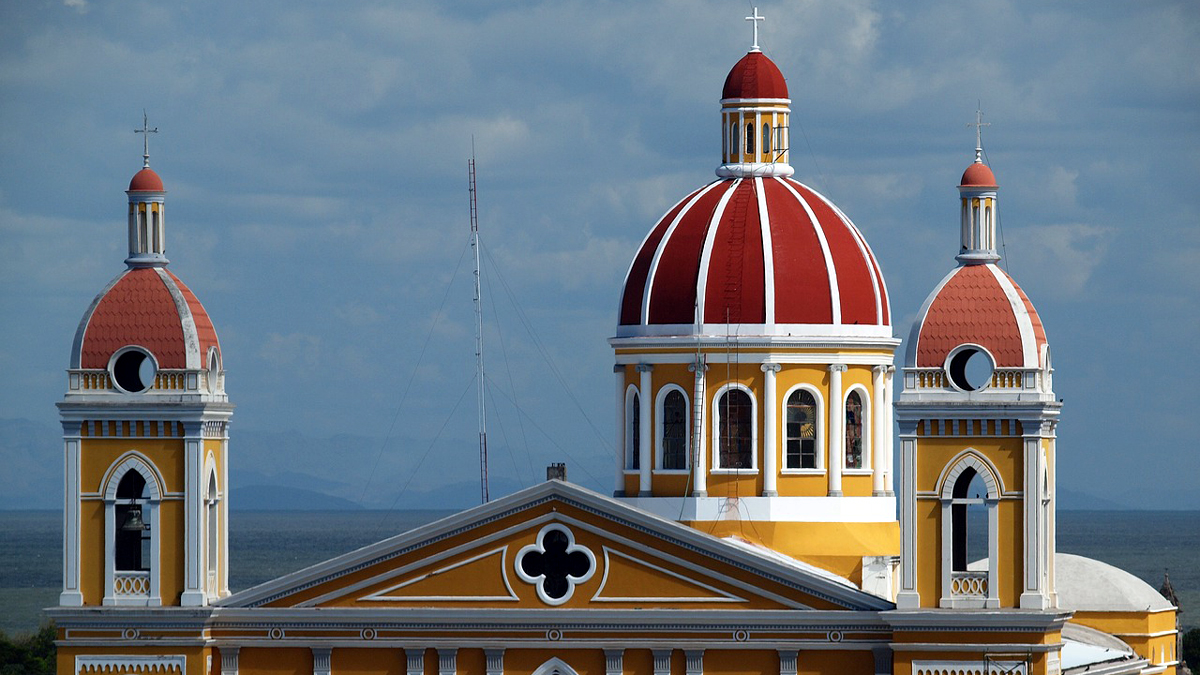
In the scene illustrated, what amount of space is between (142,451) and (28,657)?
54.6 metres

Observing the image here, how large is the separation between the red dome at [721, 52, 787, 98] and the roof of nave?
42.9ft

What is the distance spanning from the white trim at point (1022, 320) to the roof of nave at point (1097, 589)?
14.5 meters

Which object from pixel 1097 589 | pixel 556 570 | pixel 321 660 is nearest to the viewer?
pixel 556 570

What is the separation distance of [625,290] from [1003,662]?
48.4 ft

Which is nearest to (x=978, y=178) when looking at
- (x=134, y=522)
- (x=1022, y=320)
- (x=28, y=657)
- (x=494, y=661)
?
(x=1022, y=320)

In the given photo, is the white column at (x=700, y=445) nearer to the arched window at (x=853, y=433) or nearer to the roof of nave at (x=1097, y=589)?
the arched window at (x=853, y=433)

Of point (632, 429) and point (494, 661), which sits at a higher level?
point (632, 429)

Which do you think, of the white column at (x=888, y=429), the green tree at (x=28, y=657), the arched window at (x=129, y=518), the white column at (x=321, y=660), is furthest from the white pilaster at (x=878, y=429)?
the green tree at (x=28, y=657)

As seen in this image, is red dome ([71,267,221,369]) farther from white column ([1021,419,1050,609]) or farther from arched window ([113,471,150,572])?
white column ([1021,419,1050,609])

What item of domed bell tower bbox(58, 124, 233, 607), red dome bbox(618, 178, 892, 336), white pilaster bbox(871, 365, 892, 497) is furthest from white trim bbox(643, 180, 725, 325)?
domed bell tower bbox(58, 124, 233, 607)

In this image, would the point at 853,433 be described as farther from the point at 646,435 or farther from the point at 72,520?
the point at 72,520

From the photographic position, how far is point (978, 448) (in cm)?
5666

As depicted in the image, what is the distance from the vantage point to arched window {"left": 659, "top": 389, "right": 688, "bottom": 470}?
6444 centimetres

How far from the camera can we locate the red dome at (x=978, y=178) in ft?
195
